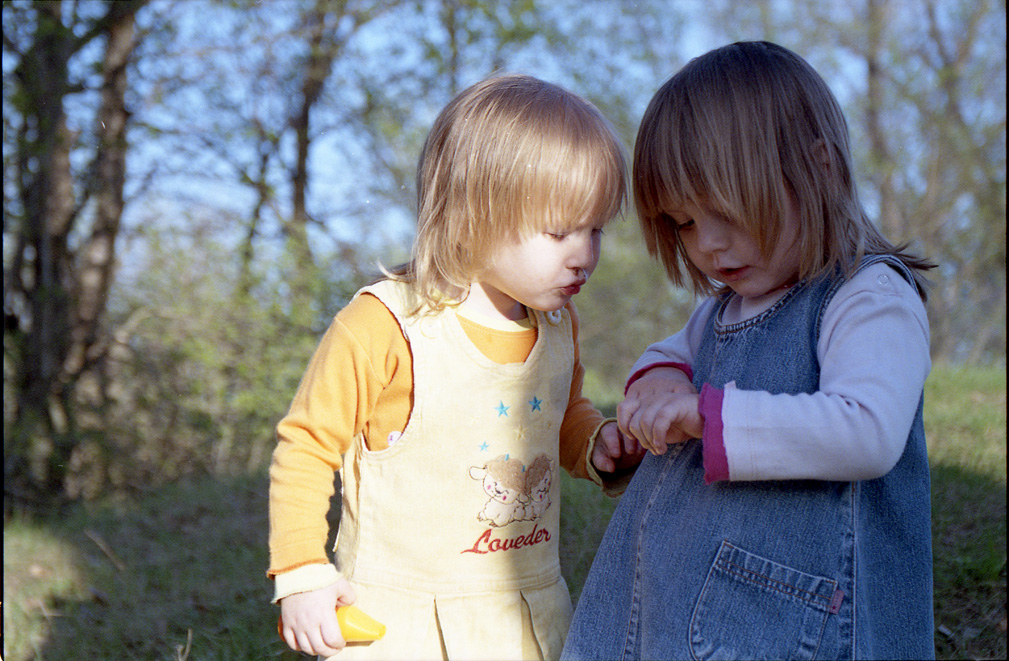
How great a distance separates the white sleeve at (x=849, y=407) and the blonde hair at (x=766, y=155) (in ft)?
0.40

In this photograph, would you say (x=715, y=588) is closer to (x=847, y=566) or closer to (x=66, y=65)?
(x=847, y=566)

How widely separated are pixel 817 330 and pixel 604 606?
2.20 feet

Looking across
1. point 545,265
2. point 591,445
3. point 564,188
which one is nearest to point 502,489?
point 591,445

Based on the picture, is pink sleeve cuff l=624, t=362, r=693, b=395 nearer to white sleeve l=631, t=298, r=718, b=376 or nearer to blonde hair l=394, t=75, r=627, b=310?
white sleeve l=631, t=298, r=718, b=376

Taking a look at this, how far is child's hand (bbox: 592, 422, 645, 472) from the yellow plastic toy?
0.59m

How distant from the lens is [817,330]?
1312 millimetres

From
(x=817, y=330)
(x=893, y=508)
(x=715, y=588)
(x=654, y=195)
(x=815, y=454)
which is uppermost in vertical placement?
(x=654, y=195)

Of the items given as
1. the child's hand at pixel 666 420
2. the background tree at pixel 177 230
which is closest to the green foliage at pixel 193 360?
the background tree at pixel 177 230

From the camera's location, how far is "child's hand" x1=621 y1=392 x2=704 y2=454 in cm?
131

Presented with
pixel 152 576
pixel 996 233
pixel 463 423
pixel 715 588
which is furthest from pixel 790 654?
pixel 996 233

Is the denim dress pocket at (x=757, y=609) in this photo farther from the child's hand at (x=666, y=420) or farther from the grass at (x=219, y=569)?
the grass at (x=219, y=569)

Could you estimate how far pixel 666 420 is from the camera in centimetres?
133

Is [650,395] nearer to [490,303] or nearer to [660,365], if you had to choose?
[660,365]

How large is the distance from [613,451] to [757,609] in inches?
19.8
